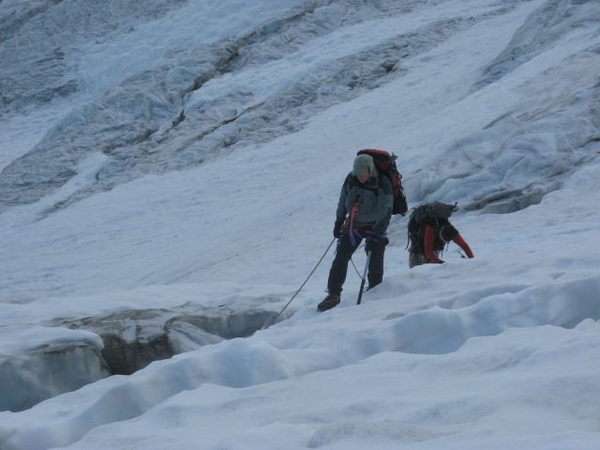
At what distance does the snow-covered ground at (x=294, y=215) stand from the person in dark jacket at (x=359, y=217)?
37 cm

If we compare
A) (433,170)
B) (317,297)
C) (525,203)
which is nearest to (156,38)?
(433,170)

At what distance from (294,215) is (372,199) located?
32.6ft

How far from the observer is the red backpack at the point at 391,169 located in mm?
9023

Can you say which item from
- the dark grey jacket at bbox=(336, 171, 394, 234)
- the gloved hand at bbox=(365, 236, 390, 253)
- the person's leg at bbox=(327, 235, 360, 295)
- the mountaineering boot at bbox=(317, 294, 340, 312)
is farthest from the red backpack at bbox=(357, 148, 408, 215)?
the mountaineering boot at bbox=(317, 294, 340, 312)

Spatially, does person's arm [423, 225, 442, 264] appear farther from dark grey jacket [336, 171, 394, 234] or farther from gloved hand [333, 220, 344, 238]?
gloved hand [333, 220, 344, 238]

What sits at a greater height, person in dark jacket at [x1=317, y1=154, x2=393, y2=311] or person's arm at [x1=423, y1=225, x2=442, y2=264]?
person in dark jacket at [x1=317, y1=154, x2=393, y2=311]

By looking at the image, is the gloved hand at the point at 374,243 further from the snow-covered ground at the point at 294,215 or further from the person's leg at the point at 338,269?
the snow-covered ground at the point at 294,215

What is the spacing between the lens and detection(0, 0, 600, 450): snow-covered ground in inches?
205

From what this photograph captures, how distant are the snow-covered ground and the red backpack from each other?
70 cm

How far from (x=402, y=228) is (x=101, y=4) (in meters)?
31.0

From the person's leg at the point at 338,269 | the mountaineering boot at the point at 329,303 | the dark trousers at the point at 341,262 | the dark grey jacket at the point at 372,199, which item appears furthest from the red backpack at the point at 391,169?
the mountaineering boot at the point at 329,303

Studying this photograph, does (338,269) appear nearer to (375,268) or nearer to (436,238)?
(375,268)

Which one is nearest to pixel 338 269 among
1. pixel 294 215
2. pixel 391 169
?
pixel 391 169

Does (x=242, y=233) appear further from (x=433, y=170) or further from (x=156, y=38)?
(x=156, y=38)
